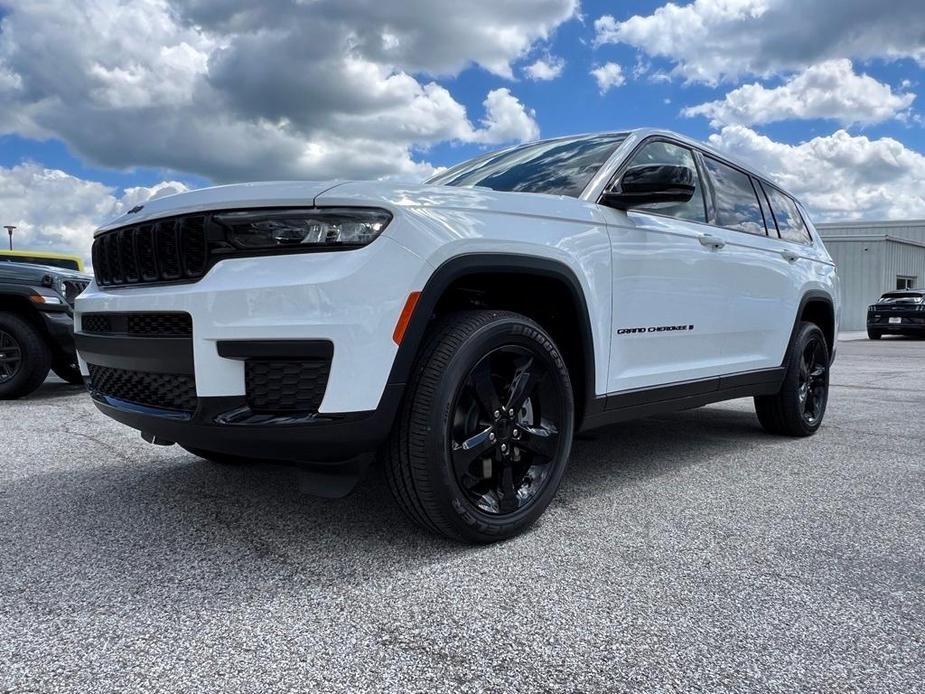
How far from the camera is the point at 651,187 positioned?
3004mm

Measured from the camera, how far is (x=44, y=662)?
A: 1725mm

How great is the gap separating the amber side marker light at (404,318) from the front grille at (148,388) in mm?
667

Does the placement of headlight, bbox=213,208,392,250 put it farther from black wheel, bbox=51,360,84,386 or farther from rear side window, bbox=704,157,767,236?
black wheel, bbox=51,360,84,386

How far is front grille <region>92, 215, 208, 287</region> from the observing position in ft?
7.64

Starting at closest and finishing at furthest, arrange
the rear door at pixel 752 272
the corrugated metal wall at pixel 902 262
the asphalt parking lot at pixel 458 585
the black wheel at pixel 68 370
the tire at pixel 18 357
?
the asphalt parking lot at pixel 458 585 → the rear door at pixel 752 272 → the tire at pixel 18 357 → the black wheel at pixel 68 370 → the corrugated metal wall at pixel 902 262

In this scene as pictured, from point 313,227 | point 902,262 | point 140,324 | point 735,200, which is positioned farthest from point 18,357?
point 902,262

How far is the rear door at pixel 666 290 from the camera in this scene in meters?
3.13

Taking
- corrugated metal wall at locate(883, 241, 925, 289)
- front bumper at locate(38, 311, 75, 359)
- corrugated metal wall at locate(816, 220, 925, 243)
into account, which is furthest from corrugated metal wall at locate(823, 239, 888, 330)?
front bumper at locate(38, 311, 75, 359)

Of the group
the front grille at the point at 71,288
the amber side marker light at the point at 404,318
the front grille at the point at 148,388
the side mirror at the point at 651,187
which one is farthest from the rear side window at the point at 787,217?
the front grille at the point at 71,288

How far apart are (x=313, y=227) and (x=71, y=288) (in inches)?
212

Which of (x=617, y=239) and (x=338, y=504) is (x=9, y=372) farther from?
(x=617, y=239)

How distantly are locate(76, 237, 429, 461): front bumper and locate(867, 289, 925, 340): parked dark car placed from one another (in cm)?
2257

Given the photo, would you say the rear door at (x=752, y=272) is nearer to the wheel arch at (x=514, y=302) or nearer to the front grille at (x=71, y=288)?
the wheel arch at (x=514, y=302)

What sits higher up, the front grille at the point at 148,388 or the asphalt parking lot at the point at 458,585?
the front grille at the point at 148,388
